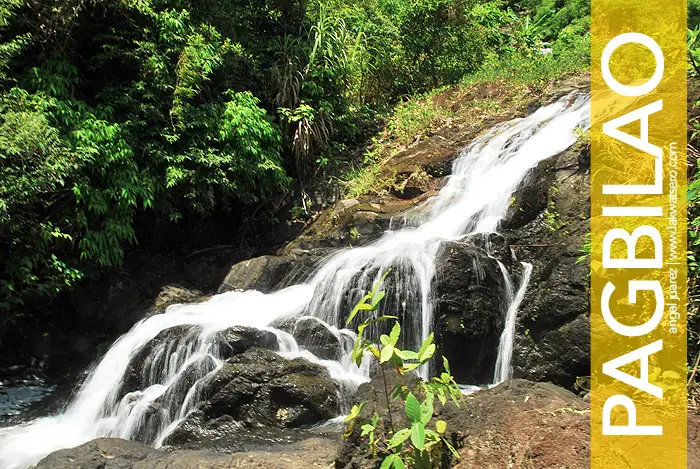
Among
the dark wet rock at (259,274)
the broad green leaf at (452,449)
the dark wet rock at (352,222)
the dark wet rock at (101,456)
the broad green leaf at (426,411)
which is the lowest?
the dark wet rock at (101,456)

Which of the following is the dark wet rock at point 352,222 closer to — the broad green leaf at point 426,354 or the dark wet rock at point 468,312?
the dark wet rock at point 468,312

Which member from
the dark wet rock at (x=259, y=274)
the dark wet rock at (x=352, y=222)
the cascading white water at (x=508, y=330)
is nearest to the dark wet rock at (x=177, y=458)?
the cascading white water at (x=508, y=330)

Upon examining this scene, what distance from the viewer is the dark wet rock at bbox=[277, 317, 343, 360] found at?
18.5 ft

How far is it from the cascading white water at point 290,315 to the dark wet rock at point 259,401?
19cm

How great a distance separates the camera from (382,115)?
1184 cm

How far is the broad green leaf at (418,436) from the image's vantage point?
2.39 m

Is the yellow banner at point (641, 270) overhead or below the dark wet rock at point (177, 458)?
overhead

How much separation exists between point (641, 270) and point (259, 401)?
3464 mm

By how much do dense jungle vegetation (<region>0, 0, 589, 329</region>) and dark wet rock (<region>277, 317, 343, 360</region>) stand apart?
282cm

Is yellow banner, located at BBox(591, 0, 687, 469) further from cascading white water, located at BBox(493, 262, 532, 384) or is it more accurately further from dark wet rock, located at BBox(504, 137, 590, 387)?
cascading white water, located at BBox(493, 262, 532, 384)

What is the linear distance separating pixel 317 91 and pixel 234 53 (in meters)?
1.59

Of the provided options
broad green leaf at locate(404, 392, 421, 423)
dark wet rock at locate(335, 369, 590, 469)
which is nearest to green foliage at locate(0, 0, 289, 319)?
dark wet rock at locate(335, 369, 590, 469)

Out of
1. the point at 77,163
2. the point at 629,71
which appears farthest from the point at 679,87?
the point at 77,163

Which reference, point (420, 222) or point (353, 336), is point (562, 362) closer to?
point (353, 336)
